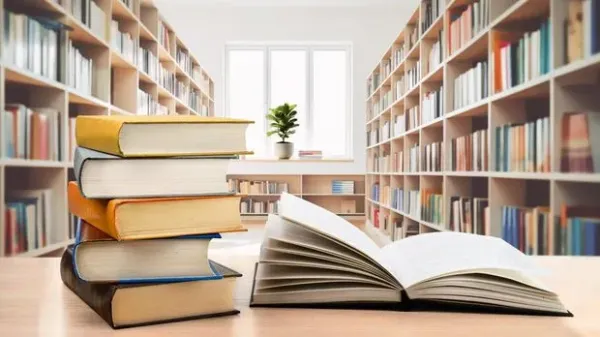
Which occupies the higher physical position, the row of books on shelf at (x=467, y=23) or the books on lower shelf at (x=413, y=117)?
the row of books on shelf at (x=467, y=23)

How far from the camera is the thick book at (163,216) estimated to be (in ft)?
1.55

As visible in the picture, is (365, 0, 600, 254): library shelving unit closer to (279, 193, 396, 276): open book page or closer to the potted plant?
(279, 193, 396, 276): open book page

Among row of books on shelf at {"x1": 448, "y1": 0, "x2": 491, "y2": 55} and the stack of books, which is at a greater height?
row of books on shelf at {"x1": 448, "y1": 0, "x2": 491, "y2": 55}

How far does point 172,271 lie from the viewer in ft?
1.66

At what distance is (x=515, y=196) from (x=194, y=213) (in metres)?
2.51

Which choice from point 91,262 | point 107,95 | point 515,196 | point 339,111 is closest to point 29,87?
point 107,95

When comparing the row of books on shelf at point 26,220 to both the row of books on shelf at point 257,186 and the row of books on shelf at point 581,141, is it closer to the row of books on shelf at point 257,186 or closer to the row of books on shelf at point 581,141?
the row of books on shelf at point 581,141

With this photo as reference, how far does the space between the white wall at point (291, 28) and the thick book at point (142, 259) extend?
7596mm

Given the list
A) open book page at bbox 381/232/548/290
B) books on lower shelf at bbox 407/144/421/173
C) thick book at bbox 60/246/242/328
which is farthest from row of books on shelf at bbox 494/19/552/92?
thick book at bbox 60/246/242/328

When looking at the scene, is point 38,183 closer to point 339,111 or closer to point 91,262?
point 91,262

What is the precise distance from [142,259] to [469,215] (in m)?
2.90

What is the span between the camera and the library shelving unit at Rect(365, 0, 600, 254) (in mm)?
2033

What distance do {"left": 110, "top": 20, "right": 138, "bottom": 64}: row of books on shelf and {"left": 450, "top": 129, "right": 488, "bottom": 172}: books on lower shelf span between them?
2.32 metres

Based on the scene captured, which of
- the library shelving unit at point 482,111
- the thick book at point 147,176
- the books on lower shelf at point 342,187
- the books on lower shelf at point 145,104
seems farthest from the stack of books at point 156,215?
the books on lower shelf at point 342,187
